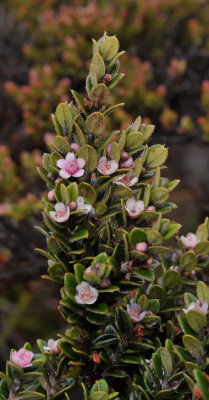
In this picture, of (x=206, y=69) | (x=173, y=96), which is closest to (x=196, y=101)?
(x=173, y=96)

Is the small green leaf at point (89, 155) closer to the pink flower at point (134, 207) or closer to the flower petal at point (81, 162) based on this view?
the flower petal at point (81, 162)

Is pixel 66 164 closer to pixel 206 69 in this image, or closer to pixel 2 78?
pixel 2 78

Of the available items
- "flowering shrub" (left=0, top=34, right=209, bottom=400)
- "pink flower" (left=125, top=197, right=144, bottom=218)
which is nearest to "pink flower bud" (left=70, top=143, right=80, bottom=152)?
"flowering shrub" (left=0, top=34, right=209, bottom=400)

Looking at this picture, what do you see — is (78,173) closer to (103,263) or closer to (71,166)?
(71,166)

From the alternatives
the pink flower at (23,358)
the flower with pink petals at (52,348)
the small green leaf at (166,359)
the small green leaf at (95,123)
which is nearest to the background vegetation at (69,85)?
the flower with pink petals at (52,348)

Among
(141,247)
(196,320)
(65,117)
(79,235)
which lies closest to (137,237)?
(141,247)

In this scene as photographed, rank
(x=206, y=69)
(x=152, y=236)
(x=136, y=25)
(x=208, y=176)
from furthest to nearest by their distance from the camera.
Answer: (x=208, y=176)
(x=206, y=69)
(x=136, y=25)
(x=152, y=236)

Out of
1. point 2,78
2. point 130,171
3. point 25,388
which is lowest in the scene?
point 25,388

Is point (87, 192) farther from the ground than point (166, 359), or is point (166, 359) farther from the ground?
point (87, 192)
